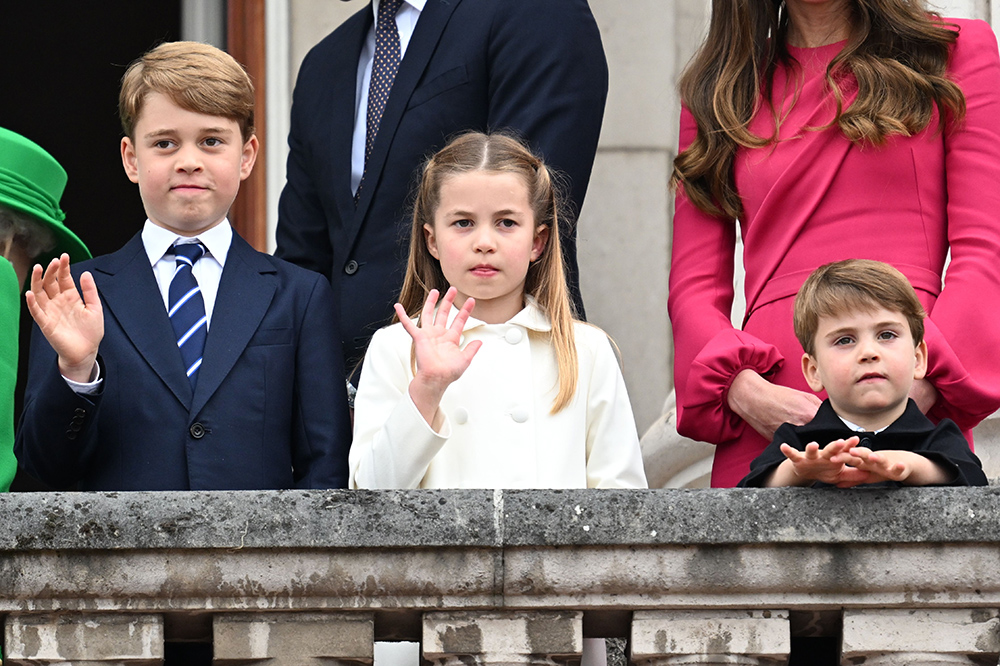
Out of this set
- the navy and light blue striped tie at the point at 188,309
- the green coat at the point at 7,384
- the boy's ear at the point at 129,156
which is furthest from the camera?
the boy's ear at the point at 129,156

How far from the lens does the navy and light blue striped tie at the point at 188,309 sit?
352cm

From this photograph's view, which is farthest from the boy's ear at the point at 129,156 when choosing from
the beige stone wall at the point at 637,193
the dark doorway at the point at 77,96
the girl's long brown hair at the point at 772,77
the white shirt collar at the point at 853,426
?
the dark doorway at the point at 77,96

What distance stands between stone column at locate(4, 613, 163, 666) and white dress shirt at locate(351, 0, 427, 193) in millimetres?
1526

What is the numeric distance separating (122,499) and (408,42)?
1.67 meters

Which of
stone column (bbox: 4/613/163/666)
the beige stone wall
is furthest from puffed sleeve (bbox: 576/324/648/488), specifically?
the beige stone wall

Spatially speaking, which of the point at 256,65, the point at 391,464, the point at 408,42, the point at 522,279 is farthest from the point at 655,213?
the point at 391,464

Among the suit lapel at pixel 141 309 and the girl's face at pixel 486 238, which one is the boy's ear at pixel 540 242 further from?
the suit lapel at pixel 141 309

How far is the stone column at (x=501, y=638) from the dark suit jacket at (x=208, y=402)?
0.79m

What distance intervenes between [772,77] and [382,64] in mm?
928

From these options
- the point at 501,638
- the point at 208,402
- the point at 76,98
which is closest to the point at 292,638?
the point at 501,638

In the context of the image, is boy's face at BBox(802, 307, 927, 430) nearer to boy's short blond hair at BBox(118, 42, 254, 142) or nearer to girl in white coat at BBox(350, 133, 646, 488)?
girl in white coat at BBox(350, 133, 646, 488)

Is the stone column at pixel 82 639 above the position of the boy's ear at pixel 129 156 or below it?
below

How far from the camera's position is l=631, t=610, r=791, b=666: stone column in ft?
8.93

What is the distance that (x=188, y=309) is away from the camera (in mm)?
3582
